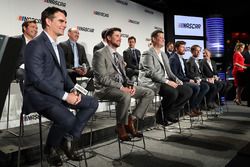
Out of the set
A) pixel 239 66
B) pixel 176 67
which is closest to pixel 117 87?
pixel 176 67

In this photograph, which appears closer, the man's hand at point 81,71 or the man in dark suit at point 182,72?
the man's hand at point 81,71

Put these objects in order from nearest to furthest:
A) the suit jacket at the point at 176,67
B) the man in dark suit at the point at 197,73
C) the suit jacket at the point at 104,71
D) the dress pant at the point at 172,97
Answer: the suit jacket at the point at 104,71 < the dress pant at the point at 172,97 < the suit jacket at the point at 176,67 < the man in dark suit at the point at 197,73

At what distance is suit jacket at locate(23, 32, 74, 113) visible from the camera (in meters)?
1.88

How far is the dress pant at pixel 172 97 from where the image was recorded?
3510mm

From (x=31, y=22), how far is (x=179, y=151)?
252cm

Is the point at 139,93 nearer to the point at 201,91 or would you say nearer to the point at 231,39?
the point at 201,91

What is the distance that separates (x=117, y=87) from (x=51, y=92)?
974mm

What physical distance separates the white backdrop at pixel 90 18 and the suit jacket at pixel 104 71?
1.68m

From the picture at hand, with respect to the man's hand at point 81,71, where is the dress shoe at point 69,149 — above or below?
below

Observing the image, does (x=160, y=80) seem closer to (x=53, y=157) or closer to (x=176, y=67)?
(x=176, y=67)

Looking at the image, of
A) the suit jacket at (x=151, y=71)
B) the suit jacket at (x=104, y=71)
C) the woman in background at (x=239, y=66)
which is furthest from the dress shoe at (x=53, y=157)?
the woman in background at (x=239, y=66)

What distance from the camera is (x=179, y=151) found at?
2.97 metres

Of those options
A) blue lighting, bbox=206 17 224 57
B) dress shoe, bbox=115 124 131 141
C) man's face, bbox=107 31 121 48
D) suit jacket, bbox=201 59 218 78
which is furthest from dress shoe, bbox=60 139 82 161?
blue lighting, bbox=206 17 224 57

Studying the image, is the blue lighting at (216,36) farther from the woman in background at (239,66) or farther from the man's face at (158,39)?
the man's face at (158,39)
